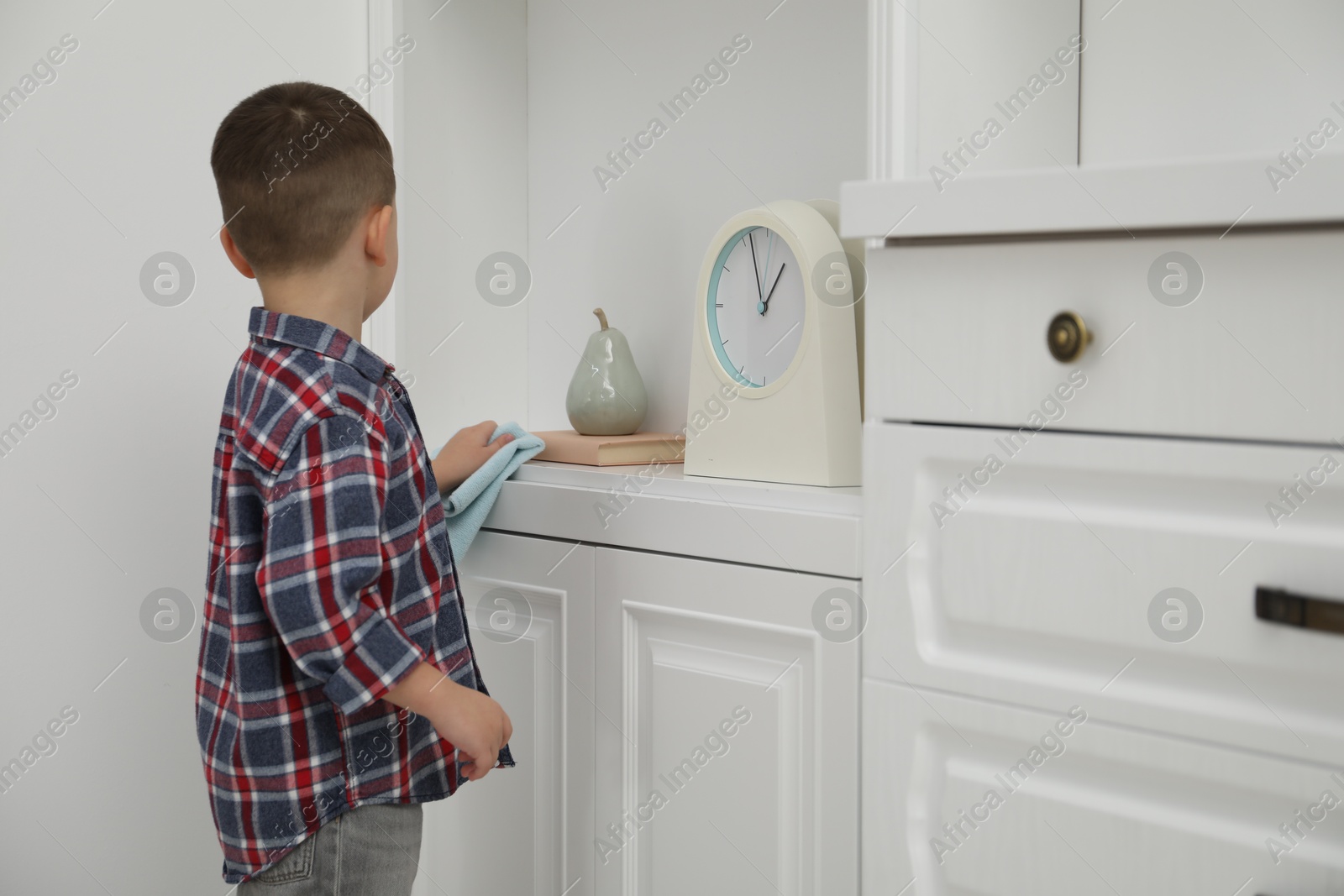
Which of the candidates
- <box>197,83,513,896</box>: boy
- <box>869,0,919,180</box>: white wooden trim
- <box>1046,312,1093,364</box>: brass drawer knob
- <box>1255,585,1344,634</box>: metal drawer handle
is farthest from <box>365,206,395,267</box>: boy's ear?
<box>1255,585,1344,634</box>: metal drawer handle

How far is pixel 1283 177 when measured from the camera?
538mm

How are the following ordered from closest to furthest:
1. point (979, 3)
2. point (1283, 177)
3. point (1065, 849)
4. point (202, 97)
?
point (1283, 177)
point (1065, 849)
point (979, 3)
point (202, 97)

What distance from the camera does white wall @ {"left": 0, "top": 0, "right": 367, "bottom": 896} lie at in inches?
33.9

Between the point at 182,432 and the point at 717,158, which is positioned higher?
the point at 717,158

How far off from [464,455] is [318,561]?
348 mm

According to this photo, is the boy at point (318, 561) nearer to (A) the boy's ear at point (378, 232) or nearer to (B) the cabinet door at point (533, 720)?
(A) the boy's ear at point (378, 232)

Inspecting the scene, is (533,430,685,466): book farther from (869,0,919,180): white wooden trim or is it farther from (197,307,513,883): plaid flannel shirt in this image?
(869,0,919,180): white wooden trim

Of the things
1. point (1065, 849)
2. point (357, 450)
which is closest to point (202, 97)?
point (357, 450)

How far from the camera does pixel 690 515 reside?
2.78 feet

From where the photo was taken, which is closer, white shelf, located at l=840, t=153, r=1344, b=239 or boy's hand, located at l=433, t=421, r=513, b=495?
white shelf, located at l=840, t=153, r=1344, b=239

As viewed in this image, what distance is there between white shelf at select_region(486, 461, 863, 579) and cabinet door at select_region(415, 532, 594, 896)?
3 centimetres

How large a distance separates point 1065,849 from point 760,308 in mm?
506

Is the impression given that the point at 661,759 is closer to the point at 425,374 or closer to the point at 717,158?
the point at 425,374

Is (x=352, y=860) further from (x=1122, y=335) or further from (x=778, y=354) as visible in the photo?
(x=1122, y=335)
